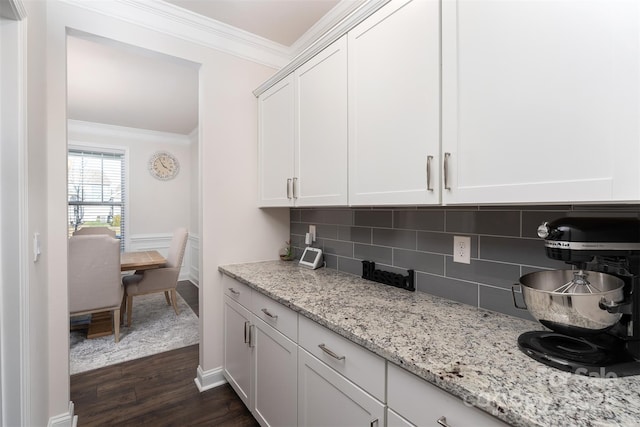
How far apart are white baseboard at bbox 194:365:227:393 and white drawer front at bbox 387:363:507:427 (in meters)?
1.73

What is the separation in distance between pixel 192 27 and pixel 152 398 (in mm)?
2592

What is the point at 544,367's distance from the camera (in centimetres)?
81

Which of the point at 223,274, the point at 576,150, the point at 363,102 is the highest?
the point at 363,102

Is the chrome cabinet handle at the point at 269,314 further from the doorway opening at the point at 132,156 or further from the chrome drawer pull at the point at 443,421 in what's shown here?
the doorway opening at the point at 132,156

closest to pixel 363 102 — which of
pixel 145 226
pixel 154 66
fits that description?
pixel 154 66

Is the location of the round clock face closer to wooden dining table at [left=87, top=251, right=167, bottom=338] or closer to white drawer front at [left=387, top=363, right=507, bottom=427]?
wooden dining table at [left=87, top=251, right=167, bottom=338]

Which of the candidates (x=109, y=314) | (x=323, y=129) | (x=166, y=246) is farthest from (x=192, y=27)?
(x=166, y=246)

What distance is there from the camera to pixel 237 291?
1.98 metres

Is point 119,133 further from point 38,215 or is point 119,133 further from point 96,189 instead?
point 38,215

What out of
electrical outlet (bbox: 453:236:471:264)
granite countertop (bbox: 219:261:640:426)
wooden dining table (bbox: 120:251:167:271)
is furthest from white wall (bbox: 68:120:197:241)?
electrical outlet (bbox: 453:236:471:264)

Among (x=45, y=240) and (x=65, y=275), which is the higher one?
(x=45, y=240)

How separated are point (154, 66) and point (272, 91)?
1.44 meters

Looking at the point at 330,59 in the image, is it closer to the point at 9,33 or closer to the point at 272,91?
the point at 272,91

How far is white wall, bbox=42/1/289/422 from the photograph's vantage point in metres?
1.71
